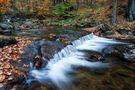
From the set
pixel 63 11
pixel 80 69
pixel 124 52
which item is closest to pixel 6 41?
pixel 80 69

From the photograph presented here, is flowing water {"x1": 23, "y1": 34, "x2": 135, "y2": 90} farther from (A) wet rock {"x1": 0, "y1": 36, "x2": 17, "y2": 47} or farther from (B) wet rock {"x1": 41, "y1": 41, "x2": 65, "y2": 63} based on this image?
(A) wet rock {"x1": 0, "y1": 36, "x2": 17, "y2": 47}

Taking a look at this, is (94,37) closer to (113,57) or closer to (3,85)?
(113,57)

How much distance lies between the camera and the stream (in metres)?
8.34

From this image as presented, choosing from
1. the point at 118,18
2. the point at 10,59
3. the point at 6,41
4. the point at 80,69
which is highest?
the point at 118,18

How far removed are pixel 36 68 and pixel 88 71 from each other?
231 centimetres

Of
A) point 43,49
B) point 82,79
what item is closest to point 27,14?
point 43,49

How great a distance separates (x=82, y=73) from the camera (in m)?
9.70

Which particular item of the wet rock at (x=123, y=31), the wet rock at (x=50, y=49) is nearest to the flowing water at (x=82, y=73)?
the wet rock at (x=50, y=49)

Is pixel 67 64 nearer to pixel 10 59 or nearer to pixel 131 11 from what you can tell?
pixel 10 59

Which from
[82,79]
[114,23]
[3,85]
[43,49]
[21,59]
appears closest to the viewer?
[3,85]

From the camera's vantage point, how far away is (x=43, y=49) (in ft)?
36.7

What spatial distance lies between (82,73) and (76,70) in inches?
20.2

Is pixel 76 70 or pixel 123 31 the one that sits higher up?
pixel 123 31

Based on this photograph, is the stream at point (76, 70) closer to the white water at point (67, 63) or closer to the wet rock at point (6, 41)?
the white water at point (67, 63)
